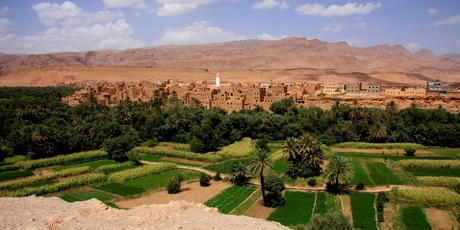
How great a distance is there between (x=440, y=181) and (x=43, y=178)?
123 ft

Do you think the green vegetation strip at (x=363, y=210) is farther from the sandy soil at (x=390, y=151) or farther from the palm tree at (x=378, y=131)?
the palm tree at (x=378, y=131)

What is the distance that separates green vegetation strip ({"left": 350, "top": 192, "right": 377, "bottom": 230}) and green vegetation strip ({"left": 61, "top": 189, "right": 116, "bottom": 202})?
19.8 meters

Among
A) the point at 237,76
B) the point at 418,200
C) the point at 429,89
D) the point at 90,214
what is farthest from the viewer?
the point at 237,76

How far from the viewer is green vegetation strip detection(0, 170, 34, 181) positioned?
3447 centimetres

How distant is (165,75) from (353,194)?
131m

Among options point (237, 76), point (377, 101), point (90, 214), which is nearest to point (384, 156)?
point (377, 101)

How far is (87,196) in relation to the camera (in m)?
30.1

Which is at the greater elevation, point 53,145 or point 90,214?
point 90,214

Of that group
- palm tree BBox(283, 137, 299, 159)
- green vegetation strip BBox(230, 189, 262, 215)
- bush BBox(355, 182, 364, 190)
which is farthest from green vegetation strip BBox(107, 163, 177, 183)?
bush BBox(355, 182, 364, 190)

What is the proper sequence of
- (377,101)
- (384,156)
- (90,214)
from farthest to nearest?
(377,101) → (384,156) → (90,214)

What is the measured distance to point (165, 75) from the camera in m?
153

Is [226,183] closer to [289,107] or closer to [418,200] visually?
[418,200]

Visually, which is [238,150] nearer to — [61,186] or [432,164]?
[61,186]

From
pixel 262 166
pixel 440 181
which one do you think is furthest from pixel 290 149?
pixel 440 181
